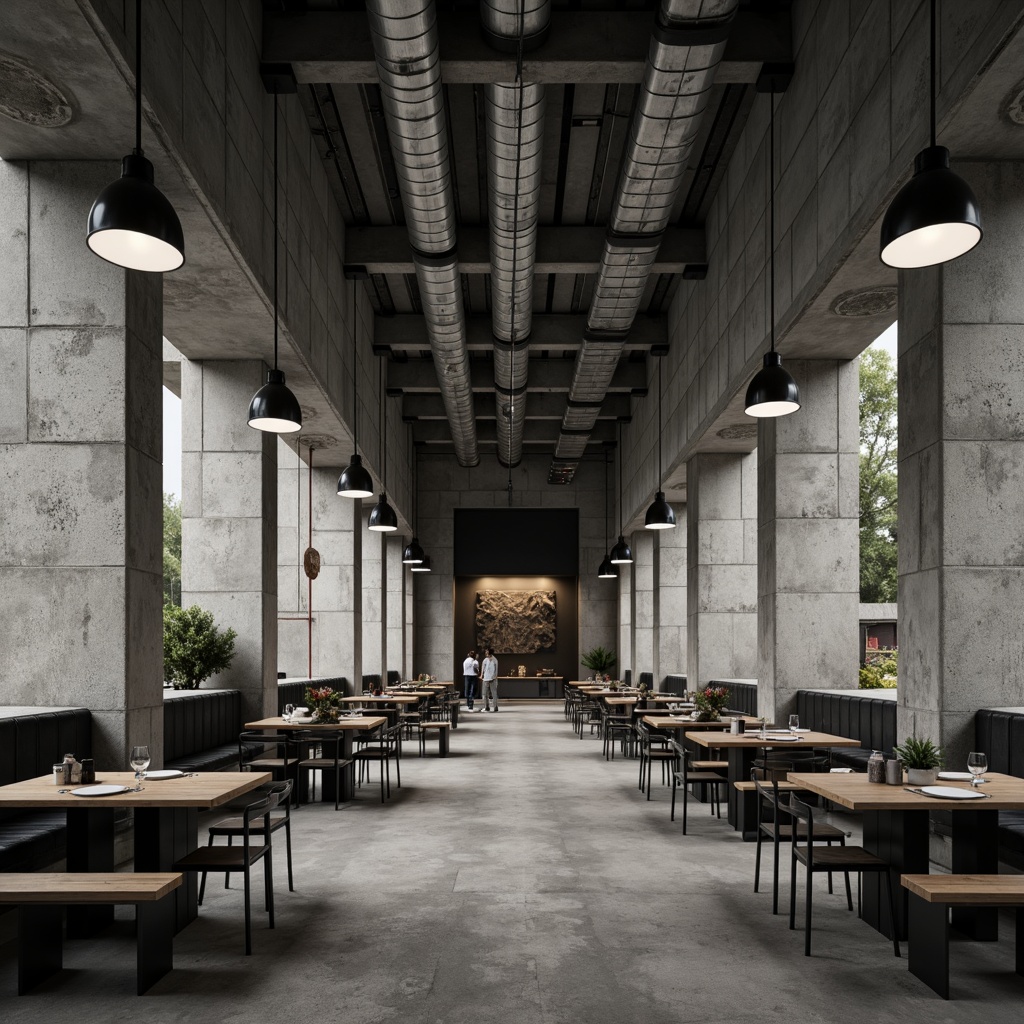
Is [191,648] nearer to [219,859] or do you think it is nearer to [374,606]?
[219,859]

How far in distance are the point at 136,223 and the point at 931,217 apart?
2.87m

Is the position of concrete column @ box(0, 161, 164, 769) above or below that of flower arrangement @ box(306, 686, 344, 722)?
above

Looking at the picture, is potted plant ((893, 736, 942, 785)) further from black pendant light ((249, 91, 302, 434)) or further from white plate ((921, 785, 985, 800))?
black pendant light ((249, 91, 302, 434))

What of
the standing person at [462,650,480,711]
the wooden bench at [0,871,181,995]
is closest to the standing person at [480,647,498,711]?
the standing person at [462,650,480,711]

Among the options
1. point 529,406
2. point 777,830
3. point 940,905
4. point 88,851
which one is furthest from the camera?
point 529,406

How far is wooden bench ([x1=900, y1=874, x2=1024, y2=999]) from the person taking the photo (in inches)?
136

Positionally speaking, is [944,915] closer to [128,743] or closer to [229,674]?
[128,743]

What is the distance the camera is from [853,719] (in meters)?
7.72

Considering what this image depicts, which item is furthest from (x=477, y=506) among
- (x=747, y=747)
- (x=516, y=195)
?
(x=747, y=747)

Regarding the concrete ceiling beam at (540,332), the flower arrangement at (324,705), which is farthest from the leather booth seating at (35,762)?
the concrete ceiling beam at (540,332)

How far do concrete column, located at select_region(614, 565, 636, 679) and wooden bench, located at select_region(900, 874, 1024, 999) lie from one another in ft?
57.1

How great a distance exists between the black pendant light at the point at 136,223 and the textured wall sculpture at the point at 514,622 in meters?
21.1

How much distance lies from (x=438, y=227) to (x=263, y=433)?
8.52 feet

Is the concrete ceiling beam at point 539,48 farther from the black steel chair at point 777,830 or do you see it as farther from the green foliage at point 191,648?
the black steel chair at point 777,830
